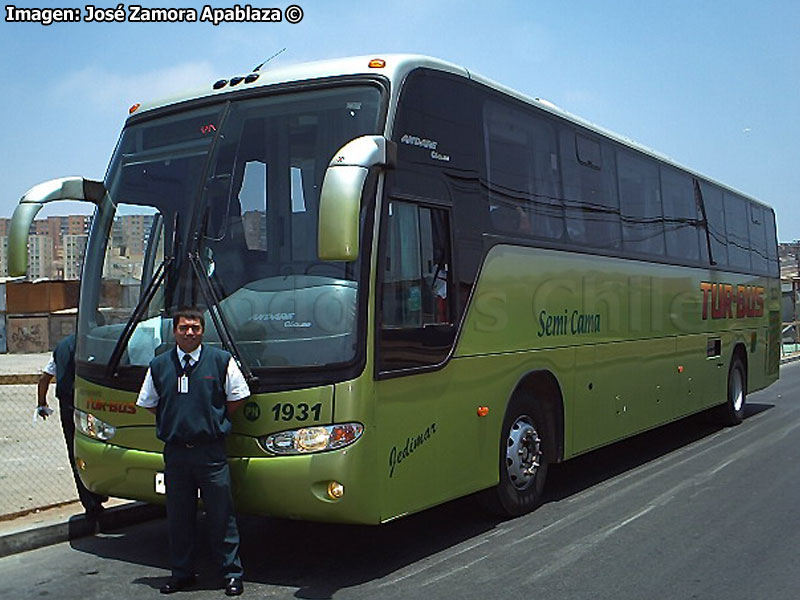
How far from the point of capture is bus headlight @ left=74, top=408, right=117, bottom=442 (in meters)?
6.71

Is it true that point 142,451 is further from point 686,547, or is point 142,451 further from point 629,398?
point 629,398

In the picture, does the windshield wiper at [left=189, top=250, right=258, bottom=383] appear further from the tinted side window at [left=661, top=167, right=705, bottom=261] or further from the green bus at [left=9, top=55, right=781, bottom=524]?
the tinted side window at [left=661, top=167, right=705, bottom=261]

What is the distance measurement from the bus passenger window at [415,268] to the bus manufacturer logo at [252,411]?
3.25 feet

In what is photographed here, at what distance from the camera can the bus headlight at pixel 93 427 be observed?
264 inches

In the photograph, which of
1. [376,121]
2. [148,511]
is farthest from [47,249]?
[376,121]

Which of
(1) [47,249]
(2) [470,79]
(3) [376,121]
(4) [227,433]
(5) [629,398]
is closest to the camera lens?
(4) [227,433]

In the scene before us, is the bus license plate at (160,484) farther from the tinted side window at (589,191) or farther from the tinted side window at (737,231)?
the tinted side window at (737,231)

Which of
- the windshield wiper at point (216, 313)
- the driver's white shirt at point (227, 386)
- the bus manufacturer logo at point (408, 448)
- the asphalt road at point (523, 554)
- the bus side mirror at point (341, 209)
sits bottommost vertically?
the asphalt road at point (523, 554)

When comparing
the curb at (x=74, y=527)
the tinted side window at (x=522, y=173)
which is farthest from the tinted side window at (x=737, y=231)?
the curb at (x=74, y=527)

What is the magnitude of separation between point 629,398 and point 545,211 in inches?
115

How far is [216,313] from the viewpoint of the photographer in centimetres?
617

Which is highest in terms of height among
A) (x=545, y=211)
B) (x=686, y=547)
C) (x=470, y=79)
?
(x=470, y=79)

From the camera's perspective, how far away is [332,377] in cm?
590

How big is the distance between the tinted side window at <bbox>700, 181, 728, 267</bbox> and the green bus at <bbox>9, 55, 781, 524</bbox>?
5.62m
